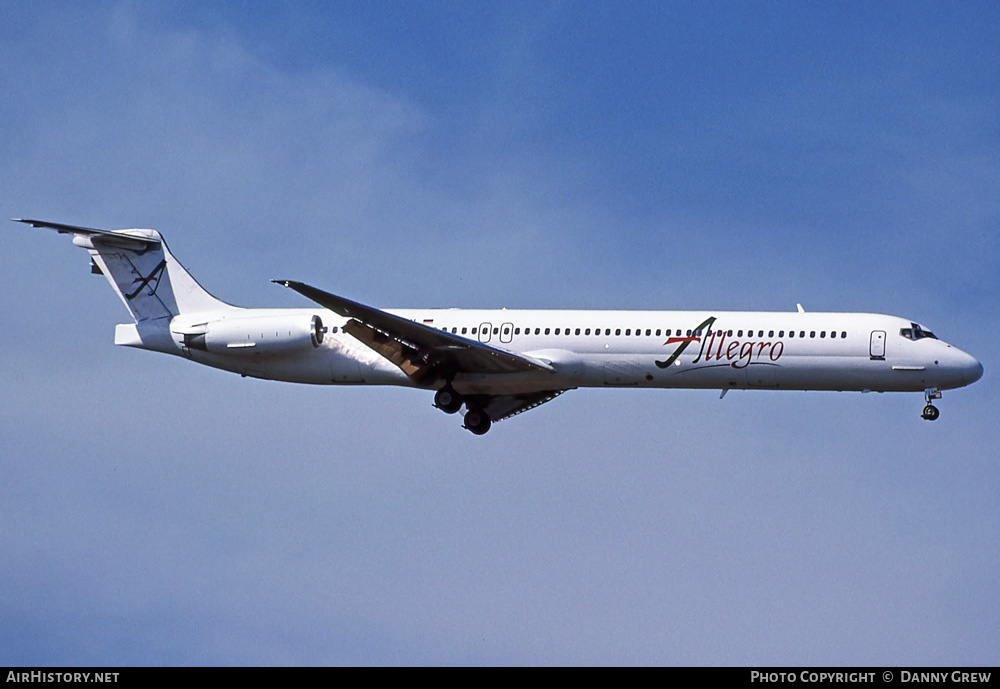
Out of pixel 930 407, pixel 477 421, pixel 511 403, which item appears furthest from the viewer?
pixel 511 403

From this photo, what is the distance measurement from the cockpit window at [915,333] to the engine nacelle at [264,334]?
16.4 metres

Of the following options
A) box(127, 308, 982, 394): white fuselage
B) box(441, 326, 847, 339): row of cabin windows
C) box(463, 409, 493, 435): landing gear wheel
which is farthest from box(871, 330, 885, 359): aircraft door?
box(463, 409, 493, 435): landing gear wheel

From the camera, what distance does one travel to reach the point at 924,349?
3959 centimetres

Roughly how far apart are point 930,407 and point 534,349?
10913mm

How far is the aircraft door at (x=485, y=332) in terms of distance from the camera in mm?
41531

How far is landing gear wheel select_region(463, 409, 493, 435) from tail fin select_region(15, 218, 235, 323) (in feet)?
26.8

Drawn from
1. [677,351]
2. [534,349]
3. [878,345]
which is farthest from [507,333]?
[878,345]

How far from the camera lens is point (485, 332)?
41.6m

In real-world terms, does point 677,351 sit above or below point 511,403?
above

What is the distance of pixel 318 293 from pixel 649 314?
934 centimetres

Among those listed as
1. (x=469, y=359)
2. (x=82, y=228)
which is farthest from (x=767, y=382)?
(x=82, y=228)

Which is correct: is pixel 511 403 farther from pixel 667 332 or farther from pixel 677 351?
pixel 677 351

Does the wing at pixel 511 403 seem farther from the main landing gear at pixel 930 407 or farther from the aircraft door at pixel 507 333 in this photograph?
the main landing gear at pixel 930 407

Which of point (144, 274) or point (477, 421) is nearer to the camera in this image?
point (477, 421)
